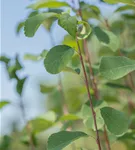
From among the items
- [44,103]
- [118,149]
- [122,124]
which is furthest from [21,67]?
[44,103]

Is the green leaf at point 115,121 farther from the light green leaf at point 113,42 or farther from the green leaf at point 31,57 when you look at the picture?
the green leaf at point 31,57

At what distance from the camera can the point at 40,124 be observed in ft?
5.16

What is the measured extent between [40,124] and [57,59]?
1.91 ft

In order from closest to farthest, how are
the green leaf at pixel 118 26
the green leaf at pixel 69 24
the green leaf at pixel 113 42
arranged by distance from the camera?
the green leaf at pixel 69 24
the green leaf at pixel 113 42
the green leaf at pixel 118 26

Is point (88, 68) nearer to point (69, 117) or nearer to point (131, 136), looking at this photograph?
point (69, 117)

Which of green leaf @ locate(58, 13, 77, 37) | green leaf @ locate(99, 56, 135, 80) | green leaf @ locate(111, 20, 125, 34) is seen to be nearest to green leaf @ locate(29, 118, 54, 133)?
green leaf @ locate(99, 56, 135, 80)

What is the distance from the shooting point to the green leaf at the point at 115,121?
1.08 metres

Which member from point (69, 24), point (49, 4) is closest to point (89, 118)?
point (69, 24)

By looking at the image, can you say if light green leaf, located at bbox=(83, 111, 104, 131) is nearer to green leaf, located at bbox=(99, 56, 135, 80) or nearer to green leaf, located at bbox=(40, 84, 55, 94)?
green leaf, located at bbox=(99, 56, 135, 80)

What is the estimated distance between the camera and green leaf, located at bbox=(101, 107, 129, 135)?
108 cm

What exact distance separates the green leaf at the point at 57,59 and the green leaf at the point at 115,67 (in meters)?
0.11

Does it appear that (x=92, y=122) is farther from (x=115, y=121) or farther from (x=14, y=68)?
(x=14, y=68)

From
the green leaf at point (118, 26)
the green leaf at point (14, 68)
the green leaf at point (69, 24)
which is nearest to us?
the green leaf at point (69, 24)

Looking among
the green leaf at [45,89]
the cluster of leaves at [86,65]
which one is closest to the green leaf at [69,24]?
the cluster of leaves at [86,65]
